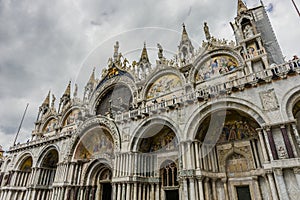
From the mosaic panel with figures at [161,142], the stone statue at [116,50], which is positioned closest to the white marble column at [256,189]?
the mosaic panel with figures at [161,142]

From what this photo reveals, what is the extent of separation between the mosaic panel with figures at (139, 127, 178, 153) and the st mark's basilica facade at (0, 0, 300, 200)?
67mm

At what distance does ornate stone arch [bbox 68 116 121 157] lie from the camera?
1283 cm

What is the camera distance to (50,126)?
2411cm

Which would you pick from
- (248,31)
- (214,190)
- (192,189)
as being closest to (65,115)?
(192,189)

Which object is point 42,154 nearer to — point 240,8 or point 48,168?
point 48,168

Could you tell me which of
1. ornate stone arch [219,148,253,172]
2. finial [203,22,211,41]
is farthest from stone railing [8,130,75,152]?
finial [203,22,211,41]

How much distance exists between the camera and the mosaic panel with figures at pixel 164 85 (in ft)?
47.3

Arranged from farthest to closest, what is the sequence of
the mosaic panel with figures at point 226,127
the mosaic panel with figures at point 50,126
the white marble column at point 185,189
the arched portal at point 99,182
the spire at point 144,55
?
1. the mosaic panel with figures at point 50,126
2. the spire at point 144,55
3. the arched portal at point 99,182
4. the mosaic panel with figures at point 226,127
5. the white marble column at point 185,189

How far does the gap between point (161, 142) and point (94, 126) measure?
547 centimetres

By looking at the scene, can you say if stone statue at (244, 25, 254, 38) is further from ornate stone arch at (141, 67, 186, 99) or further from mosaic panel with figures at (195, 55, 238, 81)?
ornate stone arch at (141, 67, 186, 99)

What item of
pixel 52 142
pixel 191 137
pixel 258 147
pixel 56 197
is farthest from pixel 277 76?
pixel 52 142

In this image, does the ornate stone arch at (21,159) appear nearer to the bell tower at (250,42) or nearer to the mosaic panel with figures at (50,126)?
the mosaic panel with figures at (50,126)

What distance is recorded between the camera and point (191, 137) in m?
10.1

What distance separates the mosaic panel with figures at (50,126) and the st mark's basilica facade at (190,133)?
444cm
